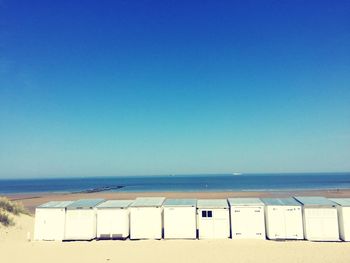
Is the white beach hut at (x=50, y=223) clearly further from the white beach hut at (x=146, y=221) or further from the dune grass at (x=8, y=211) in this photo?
the dune grass at (x=8, y=211)

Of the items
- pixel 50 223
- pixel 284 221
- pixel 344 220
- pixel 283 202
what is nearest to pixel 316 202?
pixel 344 220

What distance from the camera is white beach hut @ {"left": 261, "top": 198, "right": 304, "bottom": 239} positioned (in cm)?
1964

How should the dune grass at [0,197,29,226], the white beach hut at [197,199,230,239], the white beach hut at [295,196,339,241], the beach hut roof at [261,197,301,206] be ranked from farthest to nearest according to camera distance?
the dune grass at [0,197,29,226] → the beach hut roof at [261,197,301,206] → the white beach hut at [197,199,230,239] → the white beach hut at [295,196,339,241]

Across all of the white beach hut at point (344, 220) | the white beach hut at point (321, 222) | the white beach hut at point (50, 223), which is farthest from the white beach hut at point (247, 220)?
the white beach hut at point (50, 223)

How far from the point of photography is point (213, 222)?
20422mm

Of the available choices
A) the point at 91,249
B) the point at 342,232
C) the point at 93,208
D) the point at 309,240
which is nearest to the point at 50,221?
the point at 93,208

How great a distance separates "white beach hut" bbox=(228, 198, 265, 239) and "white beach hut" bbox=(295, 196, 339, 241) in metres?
2.76

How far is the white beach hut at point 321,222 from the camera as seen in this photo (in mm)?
19266

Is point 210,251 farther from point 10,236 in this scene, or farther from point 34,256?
point 10,236

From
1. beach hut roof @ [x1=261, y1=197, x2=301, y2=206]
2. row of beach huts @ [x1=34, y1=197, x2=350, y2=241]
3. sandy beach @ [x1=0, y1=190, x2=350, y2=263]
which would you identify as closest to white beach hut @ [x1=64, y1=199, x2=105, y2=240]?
row of beach huts @ [x1=34, y1=197, x2=350, y2=241]

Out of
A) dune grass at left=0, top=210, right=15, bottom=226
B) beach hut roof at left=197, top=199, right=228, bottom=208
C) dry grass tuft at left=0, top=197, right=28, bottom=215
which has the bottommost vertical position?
dune grass at left=0, top=210, right=15, bottom=226

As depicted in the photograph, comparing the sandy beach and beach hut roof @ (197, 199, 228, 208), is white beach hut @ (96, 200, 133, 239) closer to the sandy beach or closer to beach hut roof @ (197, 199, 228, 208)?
the sandy beach

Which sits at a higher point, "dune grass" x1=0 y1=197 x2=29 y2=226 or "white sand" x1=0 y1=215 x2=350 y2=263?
"dune grass" x1=0 y1=197 x2=29 y2=226

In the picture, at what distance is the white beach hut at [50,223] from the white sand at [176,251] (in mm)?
693
